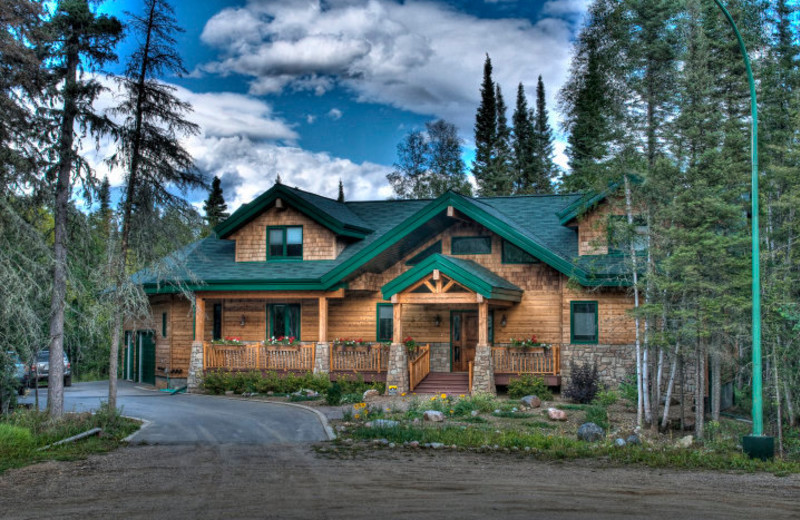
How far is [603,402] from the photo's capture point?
60.9ft

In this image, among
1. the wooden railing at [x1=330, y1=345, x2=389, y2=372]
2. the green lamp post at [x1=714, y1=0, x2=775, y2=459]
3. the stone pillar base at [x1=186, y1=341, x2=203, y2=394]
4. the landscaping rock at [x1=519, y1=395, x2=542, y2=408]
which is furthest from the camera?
the stone pillar base at [x1=186, y1=341, x2=203, y2=394]

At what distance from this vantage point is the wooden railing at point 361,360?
23453 millimetres

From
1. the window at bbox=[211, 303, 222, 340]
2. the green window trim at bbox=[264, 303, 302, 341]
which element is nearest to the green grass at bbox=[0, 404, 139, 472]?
the green window trim at bbox=[264, 303, 302, 341]

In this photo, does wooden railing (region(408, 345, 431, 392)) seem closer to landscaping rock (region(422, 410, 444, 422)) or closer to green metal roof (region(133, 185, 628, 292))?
green metal roof (region(133, 185, 628, 292))

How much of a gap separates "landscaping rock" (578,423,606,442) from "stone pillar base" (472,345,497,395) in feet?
20.3

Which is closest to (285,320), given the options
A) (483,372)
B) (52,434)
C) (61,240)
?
(483,372)

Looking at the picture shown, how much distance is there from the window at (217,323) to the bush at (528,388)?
10729 mm

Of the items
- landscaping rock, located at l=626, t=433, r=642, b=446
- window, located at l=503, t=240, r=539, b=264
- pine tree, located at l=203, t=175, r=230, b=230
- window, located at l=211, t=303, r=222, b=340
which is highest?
pine tree, located at l=203, t=175, r=230, b=230

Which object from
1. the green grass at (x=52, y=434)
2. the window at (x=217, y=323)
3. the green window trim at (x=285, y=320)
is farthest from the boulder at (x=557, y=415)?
the window at (x=217, y=323)

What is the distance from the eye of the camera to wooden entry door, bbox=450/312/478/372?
947 inches

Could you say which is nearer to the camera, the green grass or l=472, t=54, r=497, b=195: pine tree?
the green grass

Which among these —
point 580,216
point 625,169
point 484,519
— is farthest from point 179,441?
point 580,216

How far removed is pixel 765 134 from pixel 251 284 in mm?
15591

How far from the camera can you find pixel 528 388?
21203 millimetres
